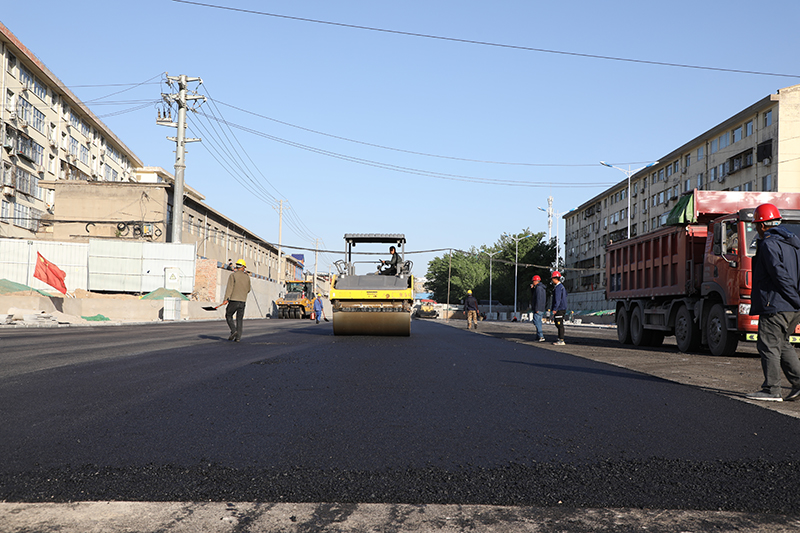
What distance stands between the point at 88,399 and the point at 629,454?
15.4 feet

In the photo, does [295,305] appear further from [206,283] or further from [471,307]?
[471,307]

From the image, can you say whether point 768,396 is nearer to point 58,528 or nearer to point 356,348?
point 58,528

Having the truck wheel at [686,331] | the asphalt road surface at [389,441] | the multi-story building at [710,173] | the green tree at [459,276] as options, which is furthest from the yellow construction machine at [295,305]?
the green tree at [459,276]

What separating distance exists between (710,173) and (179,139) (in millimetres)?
45058

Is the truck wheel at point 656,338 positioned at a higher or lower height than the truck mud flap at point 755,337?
lower

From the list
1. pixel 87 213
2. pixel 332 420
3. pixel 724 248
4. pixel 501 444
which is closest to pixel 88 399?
pixel 332 420

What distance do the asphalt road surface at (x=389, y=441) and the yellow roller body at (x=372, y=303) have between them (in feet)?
26.7

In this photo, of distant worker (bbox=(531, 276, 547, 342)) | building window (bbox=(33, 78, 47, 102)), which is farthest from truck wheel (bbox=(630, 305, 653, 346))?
building window (bbox=(33, 78, 47, 102))

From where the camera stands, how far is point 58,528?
2605 mm

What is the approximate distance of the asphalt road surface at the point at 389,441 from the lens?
10.4 ft

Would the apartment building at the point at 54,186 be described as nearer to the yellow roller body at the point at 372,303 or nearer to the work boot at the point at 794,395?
the yellow roller body at the point at 372,303

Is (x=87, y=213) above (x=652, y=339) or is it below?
above

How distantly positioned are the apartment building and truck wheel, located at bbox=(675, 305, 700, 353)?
122 ft

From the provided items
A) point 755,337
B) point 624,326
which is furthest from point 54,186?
point 755,337
